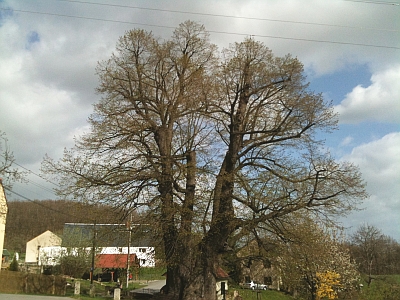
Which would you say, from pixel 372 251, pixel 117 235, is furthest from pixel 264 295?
pixel 117 235

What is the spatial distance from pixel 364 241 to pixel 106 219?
33733 mm

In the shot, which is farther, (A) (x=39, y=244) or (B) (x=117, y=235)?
(A) (x=39, y=244)

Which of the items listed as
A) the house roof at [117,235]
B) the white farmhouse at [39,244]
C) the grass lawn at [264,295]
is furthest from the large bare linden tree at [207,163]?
the white farmhouse at [39,244]

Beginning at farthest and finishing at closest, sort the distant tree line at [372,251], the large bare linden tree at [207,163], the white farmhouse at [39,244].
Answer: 1. the white farmhouse at [39,244]
2. the distant tree line at [372,251]
3. the large bare linden tree at [207,163]

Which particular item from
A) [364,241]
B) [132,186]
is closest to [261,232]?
[132,186]

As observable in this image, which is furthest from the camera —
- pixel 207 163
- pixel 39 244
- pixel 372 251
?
pixel 39 244

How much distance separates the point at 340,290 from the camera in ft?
123

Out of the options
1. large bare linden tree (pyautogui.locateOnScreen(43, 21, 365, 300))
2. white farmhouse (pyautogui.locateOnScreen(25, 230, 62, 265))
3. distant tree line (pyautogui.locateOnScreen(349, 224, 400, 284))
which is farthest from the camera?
white farmhouse (pyautogui.locateOnScreen(25, 230, 62, 265))

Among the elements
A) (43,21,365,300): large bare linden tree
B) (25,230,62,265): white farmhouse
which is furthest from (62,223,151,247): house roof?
(25,230,62,265): white farmhouse

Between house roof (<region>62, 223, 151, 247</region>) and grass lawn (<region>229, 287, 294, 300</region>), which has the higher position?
house roof (<region>62, 223, 151, 247</region>)

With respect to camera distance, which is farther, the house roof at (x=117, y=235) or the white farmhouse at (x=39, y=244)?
the white farmhouse at (x=39, y=244)

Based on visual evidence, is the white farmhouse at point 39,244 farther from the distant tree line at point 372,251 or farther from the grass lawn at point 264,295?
the distant tree line at point 372,251

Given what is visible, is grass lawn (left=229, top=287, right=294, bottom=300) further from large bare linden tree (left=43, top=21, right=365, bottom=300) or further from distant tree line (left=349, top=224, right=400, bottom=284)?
large bare linden tree (left=43, top=21, right=365, bottom=300)

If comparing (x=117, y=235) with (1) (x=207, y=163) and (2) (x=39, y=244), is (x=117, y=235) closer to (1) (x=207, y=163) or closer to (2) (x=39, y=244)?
(1) (x=207, y=163)
